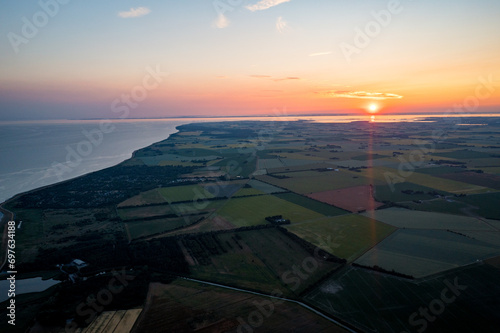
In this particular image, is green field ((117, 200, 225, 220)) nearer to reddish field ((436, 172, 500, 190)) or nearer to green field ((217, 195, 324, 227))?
green field ((217, 195, 324, 227))

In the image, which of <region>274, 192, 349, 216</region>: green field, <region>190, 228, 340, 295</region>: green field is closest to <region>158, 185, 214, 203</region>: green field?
<region>274, 192, 349, 216</region>: green field

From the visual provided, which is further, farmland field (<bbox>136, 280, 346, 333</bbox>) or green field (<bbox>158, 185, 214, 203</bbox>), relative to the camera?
green field (<bbox>158, 185, 214, 203</bbox>)

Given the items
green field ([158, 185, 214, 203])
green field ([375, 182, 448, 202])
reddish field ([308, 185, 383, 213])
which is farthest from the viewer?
green field ([158, 185, 214, 203])

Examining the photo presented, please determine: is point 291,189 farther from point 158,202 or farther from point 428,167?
point 428,167

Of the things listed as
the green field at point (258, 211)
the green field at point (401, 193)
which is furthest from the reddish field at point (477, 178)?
the green field at point (258, 211)

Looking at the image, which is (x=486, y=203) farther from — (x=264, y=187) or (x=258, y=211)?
(x=264, y=187)

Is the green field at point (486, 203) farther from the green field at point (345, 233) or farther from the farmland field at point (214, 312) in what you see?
the farmland field at point (214, 312)
